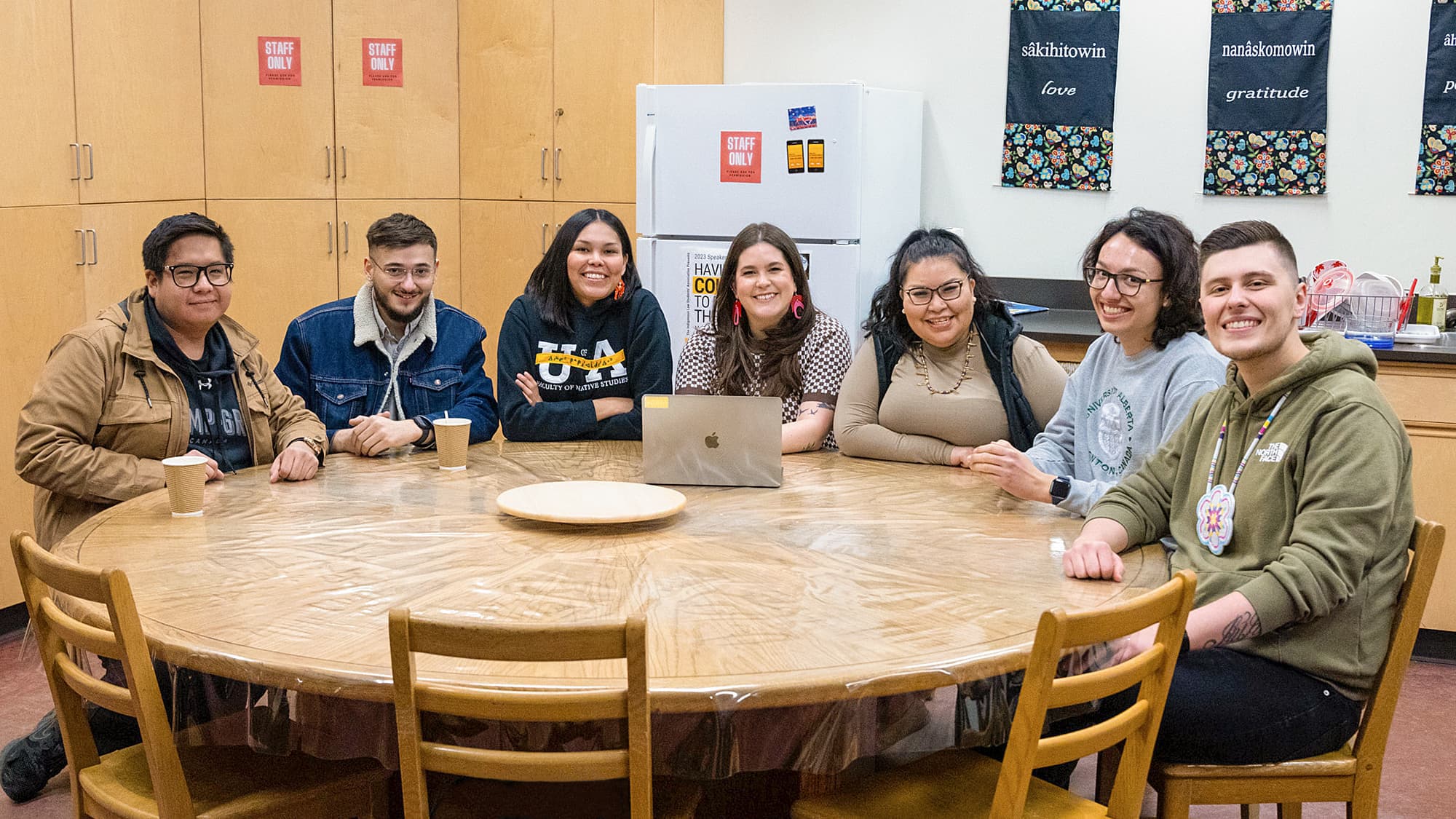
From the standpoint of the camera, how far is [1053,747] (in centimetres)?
164

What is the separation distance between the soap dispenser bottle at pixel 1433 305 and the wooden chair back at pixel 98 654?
3803 millimetres

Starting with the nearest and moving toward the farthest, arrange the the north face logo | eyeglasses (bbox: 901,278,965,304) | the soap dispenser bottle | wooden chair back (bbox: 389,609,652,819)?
1. wooden chair back (bbox: 389,609,652,819)
2. the the north face logo
3. eyeglasses (bbox: 901,278,965,304)
4. the soap dispenser bottle

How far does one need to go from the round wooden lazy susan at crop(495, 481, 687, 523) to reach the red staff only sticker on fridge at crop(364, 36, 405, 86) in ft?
9.46

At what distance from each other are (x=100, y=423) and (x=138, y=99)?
2065mm

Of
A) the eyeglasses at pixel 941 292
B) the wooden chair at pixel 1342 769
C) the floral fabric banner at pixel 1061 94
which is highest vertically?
the floral fabric banner at pixel 1061 94

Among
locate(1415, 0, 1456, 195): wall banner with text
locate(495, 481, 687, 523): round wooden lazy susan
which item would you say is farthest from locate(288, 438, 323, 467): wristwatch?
locate(1415, 0, 1456, 195): wall banner with text

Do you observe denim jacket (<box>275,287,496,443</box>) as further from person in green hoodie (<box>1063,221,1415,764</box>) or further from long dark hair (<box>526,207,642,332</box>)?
person in green hoodie (<box>1063,221,1415,764</box>)

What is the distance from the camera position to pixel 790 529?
2293mm

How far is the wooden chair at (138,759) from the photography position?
1689 millimetres

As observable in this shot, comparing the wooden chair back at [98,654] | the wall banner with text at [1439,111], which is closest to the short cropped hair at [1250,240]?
the wooden chair back at [98,654]

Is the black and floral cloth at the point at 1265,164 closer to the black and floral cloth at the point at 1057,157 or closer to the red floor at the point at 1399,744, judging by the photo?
the black and floral cloth at the point at 1057,157

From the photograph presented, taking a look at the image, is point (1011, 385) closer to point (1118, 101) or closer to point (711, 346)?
point (711, 346)

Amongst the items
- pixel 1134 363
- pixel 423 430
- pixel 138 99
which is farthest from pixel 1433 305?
pixel 138 99

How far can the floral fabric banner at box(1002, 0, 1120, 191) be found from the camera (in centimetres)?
455
